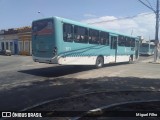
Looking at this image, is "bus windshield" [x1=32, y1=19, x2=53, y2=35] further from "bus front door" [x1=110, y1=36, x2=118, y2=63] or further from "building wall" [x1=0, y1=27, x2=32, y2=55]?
"building wall" [x1=0, y1=27, x2=32, y2=55]

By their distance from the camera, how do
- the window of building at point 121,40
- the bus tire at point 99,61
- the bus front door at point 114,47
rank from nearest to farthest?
the bus tire at point 99,61
the bus front door at point 114,47
the window of building at point 121,40

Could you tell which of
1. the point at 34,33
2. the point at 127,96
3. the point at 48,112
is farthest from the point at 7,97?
the point at 34,33

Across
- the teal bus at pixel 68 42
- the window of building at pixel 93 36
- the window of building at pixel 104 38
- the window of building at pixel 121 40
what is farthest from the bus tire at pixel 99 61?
the window of building at pixel 121 40

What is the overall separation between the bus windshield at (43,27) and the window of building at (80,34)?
1.94 m

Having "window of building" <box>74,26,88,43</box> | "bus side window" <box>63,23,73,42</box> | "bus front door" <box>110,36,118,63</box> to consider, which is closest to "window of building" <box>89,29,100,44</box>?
"window of building" <box>74,26,88,43</box>

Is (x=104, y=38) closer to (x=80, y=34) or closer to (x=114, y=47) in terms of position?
(x=114, y=47)

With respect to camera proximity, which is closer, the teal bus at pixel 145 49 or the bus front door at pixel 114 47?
the bus front door at pixel 114 47

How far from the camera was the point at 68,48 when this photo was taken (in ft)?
59.3

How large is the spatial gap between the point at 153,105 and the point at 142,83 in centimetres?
527

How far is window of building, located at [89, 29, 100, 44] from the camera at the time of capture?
2094 centimetres

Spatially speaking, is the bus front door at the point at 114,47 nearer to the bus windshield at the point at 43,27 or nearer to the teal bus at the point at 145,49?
the bus windshield at the point at 43,27

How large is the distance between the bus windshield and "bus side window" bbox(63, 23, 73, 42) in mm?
852

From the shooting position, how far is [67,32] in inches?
705

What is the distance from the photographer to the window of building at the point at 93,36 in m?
20.9
